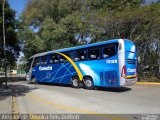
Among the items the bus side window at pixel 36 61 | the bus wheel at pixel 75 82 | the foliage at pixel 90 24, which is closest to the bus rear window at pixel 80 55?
the bus wheel at pixel 75 82

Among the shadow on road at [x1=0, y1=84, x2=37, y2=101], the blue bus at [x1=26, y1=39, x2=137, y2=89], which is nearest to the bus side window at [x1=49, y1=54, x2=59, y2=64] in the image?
the blue bus at [x1=26, y1=39, x2=137, y2=89]

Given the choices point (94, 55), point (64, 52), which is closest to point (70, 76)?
point (64, 52)

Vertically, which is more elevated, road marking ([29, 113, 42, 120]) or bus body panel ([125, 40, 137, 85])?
bus body panel ([125, 40, 137, 85])

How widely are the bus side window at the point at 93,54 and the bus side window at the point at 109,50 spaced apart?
27.4 inches

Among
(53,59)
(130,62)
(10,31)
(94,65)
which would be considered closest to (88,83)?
(94,65)

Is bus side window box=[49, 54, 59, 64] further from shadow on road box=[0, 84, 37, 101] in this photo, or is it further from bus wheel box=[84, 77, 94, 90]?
bus wheel box=[84, 77, 94, 90]

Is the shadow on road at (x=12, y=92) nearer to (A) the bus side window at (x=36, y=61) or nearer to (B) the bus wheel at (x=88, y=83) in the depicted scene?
(B) the bus wheel at (x=88, y=83)

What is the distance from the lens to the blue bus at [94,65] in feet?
52.6

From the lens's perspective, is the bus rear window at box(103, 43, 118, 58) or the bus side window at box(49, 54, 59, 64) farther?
the bus side window at box(49, 54, 59, 64)

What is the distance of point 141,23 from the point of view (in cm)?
2569

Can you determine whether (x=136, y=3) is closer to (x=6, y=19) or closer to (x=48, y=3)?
(x=48, y=3)

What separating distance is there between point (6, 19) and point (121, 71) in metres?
21.3

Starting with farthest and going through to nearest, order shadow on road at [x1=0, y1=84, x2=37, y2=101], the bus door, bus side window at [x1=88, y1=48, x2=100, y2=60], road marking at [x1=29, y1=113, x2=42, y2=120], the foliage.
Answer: the foliage < bus side window at [x1=88, y1=48, x2=100, y2=60] < the bus door < shadow on road at [x1=0, y1=84, x2=37, y2=101] < road marking at [x1=29, y1=113, x2=42, y2=120]

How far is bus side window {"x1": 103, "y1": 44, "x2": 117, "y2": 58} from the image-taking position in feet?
53.5
